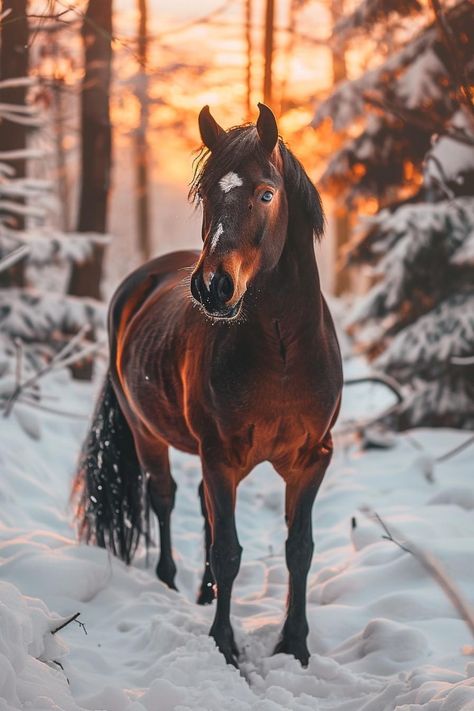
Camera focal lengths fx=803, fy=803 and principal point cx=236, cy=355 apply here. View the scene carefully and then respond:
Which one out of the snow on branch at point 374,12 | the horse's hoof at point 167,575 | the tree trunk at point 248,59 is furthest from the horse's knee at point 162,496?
the tree trunk at point 248,59

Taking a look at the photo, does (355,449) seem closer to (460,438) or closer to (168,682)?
(460,438)

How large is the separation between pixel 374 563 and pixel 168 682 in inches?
76.4

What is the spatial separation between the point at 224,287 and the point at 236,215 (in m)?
0.32

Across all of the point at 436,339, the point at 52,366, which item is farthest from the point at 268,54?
the point at 52,366

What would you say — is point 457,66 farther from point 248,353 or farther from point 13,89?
point 13,89

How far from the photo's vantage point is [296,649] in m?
3.69

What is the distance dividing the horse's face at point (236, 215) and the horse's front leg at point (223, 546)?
96cm

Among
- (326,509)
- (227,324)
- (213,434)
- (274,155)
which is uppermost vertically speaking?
(274,155)

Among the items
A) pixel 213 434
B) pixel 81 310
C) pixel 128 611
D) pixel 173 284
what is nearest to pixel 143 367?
pixel 173 284

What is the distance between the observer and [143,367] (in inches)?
180

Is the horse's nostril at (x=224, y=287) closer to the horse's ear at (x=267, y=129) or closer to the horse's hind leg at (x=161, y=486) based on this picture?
the horse's ear at (x=267, y=129)

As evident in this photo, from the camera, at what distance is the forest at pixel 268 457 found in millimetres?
3148

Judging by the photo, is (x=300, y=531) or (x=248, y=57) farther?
(x=248, y=57)

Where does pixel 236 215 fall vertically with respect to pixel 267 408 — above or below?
above
